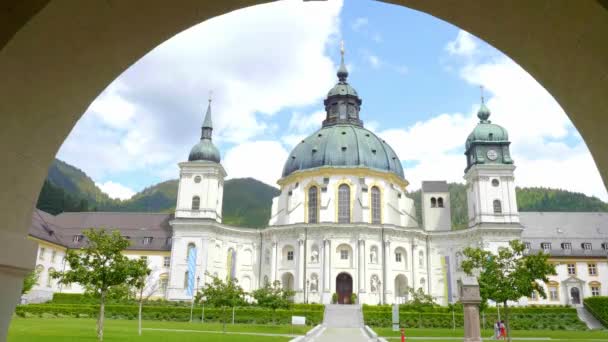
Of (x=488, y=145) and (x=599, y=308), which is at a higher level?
(x=488, y=145)

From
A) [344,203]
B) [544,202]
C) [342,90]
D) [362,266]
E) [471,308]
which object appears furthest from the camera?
[544,202]

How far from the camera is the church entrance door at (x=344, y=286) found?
67375 millimetres

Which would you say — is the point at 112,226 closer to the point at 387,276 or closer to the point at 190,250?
the point at 190,250

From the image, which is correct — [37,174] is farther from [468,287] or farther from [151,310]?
[151,310]

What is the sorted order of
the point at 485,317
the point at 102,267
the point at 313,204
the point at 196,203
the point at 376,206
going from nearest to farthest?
the point at 102,267
the point at 485,317
the point at 196,203
the point at 376,206
the point at 313,204

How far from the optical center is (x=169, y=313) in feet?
174

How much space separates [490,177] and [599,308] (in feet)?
74.0

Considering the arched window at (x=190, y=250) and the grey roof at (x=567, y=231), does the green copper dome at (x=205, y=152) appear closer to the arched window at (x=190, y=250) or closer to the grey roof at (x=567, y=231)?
the arched window at (x=190, y=250)

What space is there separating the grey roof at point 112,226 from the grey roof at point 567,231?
55.2 m

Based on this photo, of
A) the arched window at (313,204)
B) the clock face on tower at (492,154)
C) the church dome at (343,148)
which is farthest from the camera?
the church dome at (343,148)

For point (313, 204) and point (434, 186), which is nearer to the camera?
point (313, 204)

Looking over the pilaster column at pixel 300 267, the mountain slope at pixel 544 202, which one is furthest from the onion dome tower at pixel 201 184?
the mountain slope at pixel 544 202

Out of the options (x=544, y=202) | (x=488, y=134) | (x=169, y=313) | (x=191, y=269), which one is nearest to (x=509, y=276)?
(x=169, y=313)

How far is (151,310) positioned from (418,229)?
37440 millimetres
